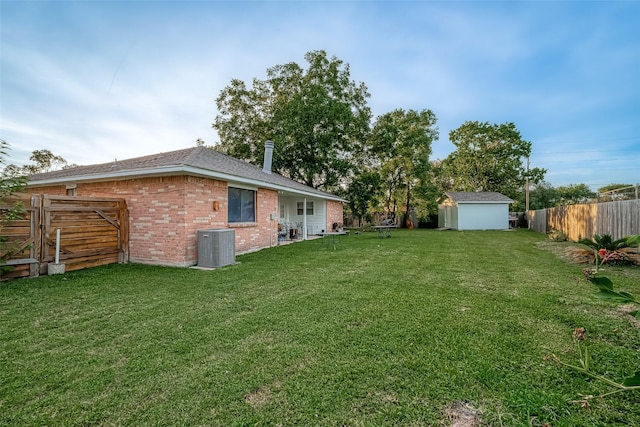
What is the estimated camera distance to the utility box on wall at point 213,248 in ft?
23.9

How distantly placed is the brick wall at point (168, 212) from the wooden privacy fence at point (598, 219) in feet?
39.6

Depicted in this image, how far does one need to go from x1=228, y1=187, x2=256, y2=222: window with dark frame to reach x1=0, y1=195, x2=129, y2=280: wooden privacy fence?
2881mm

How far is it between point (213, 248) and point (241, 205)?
2.73m

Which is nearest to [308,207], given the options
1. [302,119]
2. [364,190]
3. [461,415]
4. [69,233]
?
[364,190]

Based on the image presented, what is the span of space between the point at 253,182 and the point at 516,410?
8.74 metres

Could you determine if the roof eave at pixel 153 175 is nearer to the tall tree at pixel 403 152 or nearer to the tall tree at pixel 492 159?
the tall tree at pixel 403 152

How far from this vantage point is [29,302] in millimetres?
4473

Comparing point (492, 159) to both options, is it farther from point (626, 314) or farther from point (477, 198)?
point (626, 314)

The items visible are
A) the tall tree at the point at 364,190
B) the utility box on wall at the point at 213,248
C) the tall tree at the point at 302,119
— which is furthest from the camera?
the tall tree at the point at 364,190

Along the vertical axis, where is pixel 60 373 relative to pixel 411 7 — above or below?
below

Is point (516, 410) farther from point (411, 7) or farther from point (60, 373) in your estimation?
point (411, 7)

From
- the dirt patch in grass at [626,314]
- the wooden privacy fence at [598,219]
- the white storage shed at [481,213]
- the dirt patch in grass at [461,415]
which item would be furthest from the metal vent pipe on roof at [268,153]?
the white storage shed at [481,213]

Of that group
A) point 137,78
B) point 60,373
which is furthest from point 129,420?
point 137,78

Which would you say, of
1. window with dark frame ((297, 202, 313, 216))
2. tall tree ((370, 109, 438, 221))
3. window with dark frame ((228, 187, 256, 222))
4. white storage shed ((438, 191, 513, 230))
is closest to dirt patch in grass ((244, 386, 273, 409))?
window with dark frame ((228, 187, 256, 222))
